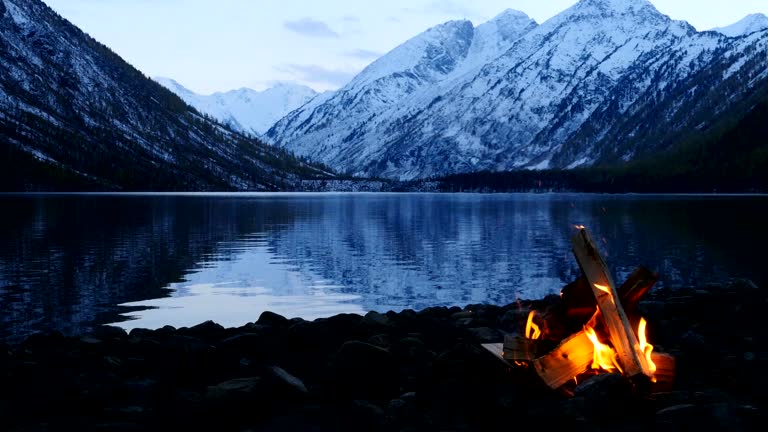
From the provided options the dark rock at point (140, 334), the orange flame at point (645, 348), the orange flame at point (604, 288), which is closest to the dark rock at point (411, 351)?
the orange flame at point (604, 288)

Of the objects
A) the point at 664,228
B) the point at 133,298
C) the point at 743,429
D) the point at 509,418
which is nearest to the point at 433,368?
the point at 509,418

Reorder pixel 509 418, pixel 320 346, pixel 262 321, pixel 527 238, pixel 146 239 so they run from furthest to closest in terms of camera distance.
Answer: pixel 527 238, pixel 146 239, pixel 262 321, pixel 320 346, pixel 509 418

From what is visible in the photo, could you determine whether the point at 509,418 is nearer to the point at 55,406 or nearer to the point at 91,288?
the point at 55,406

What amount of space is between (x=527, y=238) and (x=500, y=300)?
42.3 metres

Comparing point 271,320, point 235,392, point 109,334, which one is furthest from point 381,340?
point 109,334

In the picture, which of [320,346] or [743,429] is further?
[320,346]

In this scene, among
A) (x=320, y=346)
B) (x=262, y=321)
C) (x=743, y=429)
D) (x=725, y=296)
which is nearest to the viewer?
(x=743, y=429)

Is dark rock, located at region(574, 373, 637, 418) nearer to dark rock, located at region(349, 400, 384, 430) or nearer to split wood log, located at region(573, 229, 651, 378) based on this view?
split wood log, located at region(573, 229, 651, 378)

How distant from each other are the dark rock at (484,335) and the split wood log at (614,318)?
6.39 metres

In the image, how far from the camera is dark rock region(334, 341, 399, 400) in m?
15.1

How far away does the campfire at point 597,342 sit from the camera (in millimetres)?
13664

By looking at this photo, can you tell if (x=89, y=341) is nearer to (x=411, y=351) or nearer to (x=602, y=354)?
(x=411, y=351)

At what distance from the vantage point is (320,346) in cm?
1925

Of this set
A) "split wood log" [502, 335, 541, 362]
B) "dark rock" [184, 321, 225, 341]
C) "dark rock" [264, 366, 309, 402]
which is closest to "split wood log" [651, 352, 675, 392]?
"split wood log" [502, 335, 541, 362]
